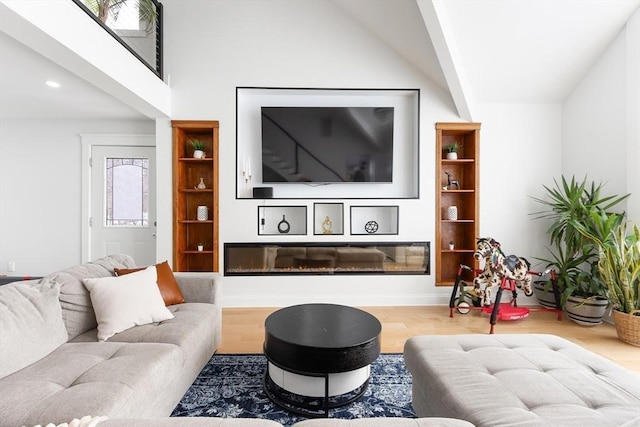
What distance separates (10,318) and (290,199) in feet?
8.25

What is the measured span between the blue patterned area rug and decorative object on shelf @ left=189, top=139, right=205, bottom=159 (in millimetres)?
2214

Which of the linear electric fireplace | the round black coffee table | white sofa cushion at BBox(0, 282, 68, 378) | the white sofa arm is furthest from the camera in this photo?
the linear electric fireplace

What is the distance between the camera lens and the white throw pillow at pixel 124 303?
1802mm

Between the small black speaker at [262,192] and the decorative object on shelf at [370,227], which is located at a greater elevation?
the small black speaker at [262,192]

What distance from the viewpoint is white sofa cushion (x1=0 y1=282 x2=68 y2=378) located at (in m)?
1.35

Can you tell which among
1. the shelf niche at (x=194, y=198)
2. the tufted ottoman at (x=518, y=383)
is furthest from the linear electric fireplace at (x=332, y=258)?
the tufted ottoman at (x=518, y=383)

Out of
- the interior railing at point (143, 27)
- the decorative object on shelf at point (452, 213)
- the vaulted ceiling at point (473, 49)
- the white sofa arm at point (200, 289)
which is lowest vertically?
the white sofa arm at point (200, 289)

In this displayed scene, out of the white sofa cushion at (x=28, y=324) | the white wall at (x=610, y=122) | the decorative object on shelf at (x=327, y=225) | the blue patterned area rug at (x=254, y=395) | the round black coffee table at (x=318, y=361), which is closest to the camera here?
the white sofa cushion at (x=28, y=324)

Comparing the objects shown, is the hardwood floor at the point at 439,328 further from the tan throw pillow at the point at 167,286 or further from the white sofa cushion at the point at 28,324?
the white sofa cushion at the point at 28,324

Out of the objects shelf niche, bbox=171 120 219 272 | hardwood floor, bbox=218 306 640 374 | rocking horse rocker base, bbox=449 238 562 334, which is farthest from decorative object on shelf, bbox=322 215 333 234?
rocking horse rocker base, bbox=449 238 562 334

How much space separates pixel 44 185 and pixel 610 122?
21.8 ft

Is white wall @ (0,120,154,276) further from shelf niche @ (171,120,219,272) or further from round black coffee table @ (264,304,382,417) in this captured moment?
round black coffee table @ (264,304,382,417)

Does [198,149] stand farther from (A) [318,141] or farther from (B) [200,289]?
(B) [200,289]

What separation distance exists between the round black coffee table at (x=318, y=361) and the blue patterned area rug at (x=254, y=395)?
0.06 meters
